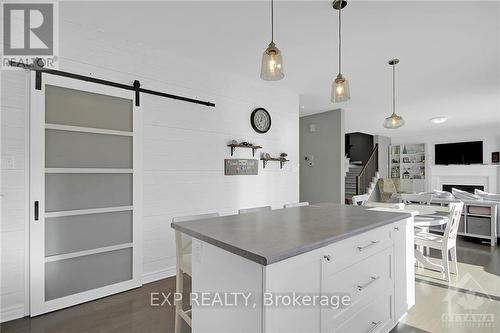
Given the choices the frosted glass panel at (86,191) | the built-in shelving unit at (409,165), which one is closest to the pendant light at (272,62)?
the frosted glass panel at (86,191)

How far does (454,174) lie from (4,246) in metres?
11.3

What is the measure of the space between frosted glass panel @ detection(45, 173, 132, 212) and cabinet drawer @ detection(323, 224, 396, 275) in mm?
2273

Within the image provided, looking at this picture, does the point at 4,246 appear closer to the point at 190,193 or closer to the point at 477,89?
the point at 190,193

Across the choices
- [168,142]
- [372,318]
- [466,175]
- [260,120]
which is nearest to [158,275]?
[168,142]

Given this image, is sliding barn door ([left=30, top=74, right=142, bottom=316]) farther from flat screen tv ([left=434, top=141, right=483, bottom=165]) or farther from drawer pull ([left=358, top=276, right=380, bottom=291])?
flat screen tv ([left=434, top=141, right=483, bottom=165])

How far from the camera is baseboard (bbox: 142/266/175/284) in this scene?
297 cm

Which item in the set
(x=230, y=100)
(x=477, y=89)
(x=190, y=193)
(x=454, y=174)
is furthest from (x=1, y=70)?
(x=454, y=174)

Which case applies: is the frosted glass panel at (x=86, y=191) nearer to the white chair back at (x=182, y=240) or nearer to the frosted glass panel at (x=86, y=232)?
the frosted glass panel at (x=86, y=232)

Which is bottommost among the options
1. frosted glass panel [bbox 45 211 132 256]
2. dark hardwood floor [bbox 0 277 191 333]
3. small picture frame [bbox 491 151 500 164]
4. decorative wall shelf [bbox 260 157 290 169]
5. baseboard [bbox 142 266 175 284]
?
dark hardwood floor [bbox 0 277 191 333]

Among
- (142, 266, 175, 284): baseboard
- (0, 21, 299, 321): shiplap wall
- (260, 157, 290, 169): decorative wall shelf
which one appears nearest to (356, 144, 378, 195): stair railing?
(0, 21, 299, 321): shiplap wall

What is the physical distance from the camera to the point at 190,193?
3342 mm

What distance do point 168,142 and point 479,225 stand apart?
5.31m

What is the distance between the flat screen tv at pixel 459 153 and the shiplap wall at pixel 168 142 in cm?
765

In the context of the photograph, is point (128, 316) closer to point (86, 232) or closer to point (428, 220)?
point (86, 232)
